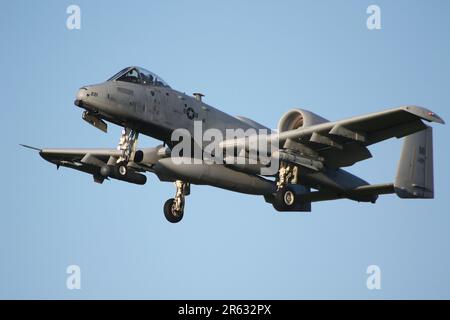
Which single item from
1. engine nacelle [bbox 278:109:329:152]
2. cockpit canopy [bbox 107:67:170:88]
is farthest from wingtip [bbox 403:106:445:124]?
cockpit canopy [bbox 107:67:170:88]

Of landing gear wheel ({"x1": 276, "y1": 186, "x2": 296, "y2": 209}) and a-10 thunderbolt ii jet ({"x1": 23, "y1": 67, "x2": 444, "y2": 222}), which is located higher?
a-10 thunderbolt ii jet ({"x1": 23, "y1": 67, "x2": 444, "y2": 222})

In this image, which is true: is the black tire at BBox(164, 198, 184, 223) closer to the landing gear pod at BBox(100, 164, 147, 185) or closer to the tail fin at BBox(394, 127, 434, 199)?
the landing gear pod at BBox(100, 164, 147, 185)

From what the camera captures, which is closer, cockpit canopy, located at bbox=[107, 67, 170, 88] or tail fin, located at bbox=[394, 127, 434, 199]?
cockpit canopy, located at bbox=[107, 67, 170, 88]

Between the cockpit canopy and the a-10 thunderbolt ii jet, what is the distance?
0.04 m

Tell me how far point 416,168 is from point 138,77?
10.9 meters

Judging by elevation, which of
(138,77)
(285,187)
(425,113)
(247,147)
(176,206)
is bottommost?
→ (176,206)

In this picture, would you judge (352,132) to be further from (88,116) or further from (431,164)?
(88,116)

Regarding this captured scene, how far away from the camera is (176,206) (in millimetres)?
30000

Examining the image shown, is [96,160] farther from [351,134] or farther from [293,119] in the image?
[351,134]

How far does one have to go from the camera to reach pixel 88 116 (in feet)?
86.9

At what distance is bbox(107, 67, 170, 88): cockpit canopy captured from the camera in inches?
1064

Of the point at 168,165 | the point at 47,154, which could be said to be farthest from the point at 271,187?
the point at 47,154

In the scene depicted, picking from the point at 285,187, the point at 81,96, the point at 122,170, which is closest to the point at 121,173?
the point at 122,170

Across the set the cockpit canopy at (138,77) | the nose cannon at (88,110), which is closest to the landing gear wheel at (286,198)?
the cockpit canopy at (138,77)
